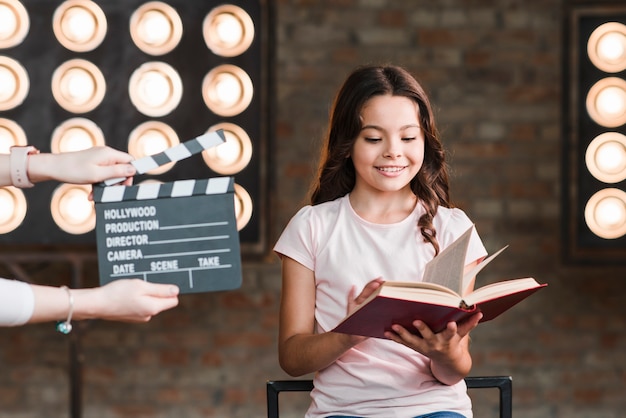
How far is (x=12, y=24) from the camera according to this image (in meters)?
2.90

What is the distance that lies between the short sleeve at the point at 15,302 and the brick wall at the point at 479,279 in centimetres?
209

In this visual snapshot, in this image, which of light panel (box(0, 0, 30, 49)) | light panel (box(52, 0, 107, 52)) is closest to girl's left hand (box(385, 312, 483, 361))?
light panel (box(52, 0, 107, 52))

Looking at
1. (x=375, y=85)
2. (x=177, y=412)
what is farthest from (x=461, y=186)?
(x=375, y=85)

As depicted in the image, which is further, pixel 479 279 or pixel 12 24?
pixel 479 279

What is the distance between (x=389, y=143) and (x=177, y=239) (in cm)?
55

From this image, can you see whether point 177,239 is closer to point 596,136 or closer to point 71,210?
point 71,210

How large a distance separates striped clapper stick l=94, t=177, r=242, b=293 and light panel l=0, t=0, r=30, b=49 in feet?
5.61

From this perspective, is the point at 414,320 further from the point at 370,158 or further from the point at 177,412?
the point at 177,412

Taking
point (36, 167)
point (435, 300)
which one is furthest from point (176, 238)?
point (435, 300)

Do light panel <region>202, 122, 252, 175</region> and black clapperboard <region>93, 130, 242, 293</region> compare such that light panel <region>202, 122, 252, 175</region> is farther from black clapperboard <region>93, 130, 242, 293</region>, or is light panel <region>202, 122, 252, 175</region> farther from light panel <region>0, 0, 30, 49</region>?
black clapperboard <region>93, 130, 242, 293</region>

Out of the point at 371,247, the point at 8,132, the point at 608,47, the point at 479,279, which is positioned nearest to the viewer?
the point at 371,247

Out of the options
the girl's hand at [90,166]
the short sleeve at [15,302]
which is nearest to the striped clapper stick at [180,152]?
the girl's hand at [90,166]

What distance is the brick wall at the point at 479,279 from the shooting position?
3459mm

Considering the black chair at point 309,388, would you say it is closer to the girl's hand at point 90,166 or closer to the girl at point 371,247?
the girl at point 371,247
